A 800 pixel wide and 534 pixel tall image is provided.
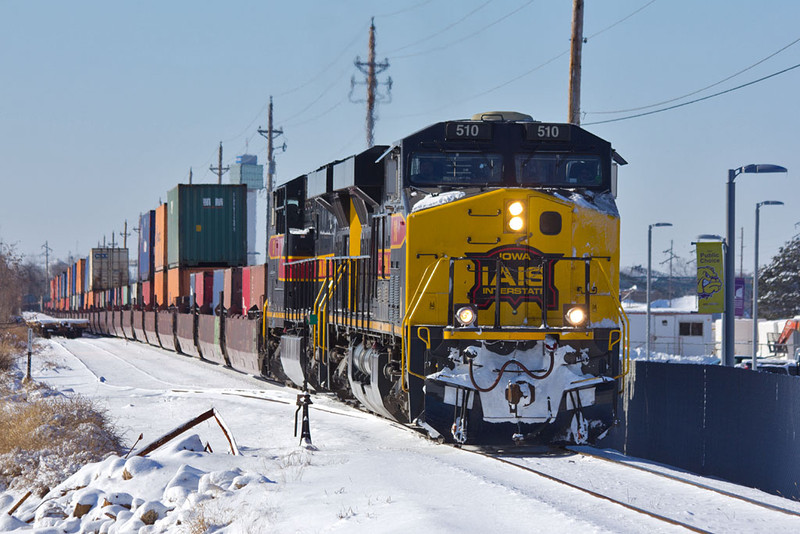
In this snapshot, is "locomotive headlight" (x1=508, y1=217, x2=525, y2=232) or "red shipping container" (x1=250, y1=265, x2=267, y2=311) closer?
"locomotive headlight" (x1=508, y1=217, x2=525, y2=232)

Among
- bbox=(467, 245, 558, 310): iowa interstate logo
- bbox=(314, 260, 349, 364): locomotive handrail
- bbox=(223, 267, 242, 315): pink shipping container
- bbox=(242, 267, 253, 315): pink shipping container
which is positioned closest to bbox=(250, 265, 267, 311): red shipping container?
bbox=(242, 267, 253, 315): pink shipping container

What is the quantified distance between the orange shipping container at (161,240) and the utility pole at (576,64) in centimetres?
2358

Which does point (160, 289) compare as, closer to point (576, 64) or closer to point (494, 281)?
point (576, 64)

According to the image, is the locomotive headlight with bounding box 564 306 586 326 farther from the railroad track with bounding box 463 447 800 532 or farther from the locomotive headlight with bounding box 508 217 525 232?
the railroad track with bounding box 463 447 800 532

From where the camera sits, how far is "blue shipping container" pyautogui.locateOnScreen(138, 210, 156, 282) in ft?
143

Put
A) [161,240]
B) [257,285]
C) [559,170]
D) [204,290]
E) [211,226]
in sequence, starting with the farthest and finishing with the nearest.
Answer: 1. [161,240]
2. [211,226]
3. [204,290]
4. [257,285]
5. [559,170]

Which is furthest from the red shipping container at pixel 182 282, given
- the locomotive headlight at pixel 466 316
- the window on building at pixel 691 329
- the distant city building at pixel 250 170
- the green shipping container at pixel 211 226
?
the distant city building at pixel 250 170

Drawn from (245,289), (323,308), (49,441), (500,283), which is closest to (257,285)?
(245,289)

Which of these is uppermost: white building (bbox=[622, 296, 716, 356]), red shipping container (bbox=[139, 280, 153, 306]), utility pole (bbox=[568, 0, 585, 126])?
utility pole (bbox=[568, 0, 585, 126])

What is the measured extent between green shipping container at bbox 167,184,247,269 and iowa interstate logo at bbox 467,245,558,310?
24.6 meters

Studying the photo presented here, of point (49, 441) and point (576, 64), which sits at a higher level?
point (576, 64)

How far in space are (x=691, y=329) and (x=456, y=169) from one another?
165 feet

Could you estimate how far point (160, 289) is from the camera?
39.5 metres

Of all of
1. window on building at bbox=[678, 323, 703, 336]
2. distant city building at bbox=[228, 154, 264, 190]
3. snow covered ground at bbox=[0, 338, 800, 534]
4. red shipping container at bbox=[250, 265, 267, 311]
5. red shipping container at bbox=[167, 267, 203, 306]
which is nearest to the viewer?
snow covered ground at bbox=[0, 338, 800, 534]
